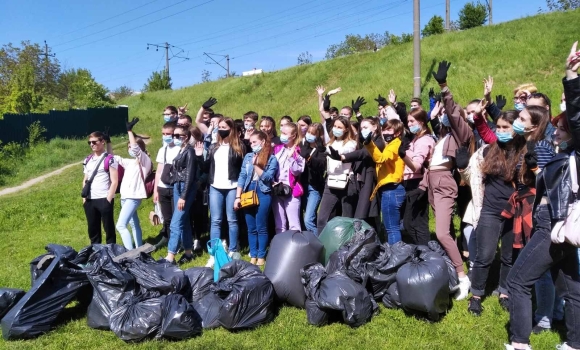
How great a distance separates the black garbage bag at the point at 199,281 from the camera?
14.6 ft

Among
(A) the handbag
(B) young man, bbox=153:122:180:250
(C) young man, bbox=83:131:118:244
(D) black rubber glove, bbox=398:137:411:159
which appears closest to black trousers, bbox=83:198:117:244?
(C) young man, bbox=83:131:118:244

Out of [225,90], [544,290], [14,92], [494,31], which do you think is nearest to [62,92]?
[14,92]

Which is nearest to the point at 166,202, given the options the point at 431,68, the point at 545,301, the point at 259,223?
the point at 259,223

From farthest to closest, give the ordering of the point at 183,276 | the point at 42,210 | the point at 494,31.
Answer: the point at 494,31
the point at 42,210
the point at 183,276

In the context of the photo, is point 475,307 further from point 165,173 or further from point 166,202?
point 166,202

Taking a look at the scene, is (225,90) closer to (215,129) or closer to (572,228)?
(215,129)

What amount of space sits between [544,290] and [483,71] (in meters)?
13.4

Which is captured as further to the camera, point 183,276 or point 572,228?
point 183,276

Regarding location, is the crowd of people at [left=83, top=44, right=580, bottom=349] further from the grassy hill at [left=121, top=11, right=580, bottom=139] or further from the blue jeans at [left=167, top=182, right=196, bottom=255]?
the grassy hill at [left=121, top=11, right=580, bottom=139]

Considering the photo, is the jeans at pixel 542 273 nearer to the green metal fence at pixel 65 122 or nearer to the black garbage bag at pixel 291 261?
the black garbage bag at pixel 291 261

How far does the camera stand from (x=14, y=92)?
2722 cm

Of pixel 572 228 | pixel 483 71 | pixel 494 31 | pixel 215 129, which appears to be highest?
pixel 494 31

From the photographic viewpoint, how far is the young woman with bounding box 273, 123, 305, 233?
5734 mm

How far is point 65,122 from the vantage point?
21.5m
